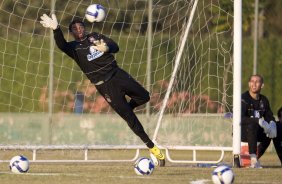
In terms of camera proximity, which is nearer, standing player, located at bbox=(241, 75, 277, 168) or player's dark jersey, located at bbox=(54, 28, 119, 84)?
player's dark jersey, located at bbox=(54, 28, 119, 84)

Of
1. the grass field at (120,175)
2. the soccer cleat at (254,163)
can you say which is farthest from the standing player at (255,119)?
the grass field at (120,175)

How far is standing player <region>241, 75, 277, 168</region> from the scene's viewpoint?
15383 millimetres

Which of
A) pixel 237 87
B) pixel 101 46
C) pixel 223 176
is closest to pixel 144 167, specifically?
pixel 223 176

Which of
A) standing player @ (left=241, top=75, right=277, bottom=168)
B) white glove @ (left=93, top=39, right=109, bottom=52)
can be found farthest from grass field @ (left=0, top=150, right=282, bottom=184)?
white glove @ (left=93, top=39, right=109, bottom=52)

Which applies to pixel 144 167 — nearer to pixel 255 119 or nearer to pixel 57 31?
pixel 57 31

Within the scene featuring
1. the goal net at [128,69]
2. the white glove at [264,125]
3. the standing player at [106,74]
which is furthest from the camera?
the goal net at [128,69]

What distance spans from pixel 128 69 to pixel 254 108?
173 inches

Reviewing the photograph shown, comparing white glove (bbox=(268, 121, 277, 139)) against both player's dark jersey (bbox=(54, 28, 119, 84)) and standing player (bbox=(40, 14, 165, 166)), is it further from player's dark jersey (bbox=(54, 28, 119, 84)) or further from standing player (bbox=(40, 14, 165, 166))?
player's dark jersey (bbox=(54, 28, 119, 84))

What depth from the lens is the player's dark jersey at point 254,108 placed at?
15733 millimetres

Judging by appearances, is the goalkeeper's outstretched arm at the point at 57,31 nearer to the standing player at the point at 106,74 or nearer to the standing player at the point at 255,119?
the standing player at the point at 106,74

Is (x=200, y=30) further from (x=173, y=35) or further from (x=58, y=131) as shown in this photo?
(x=58, y=131)

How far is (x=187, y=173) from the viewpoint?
13.2 metres

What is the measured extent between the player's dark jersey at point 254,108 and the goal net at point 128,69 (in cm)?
120

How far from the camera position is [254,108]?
51.9ft
